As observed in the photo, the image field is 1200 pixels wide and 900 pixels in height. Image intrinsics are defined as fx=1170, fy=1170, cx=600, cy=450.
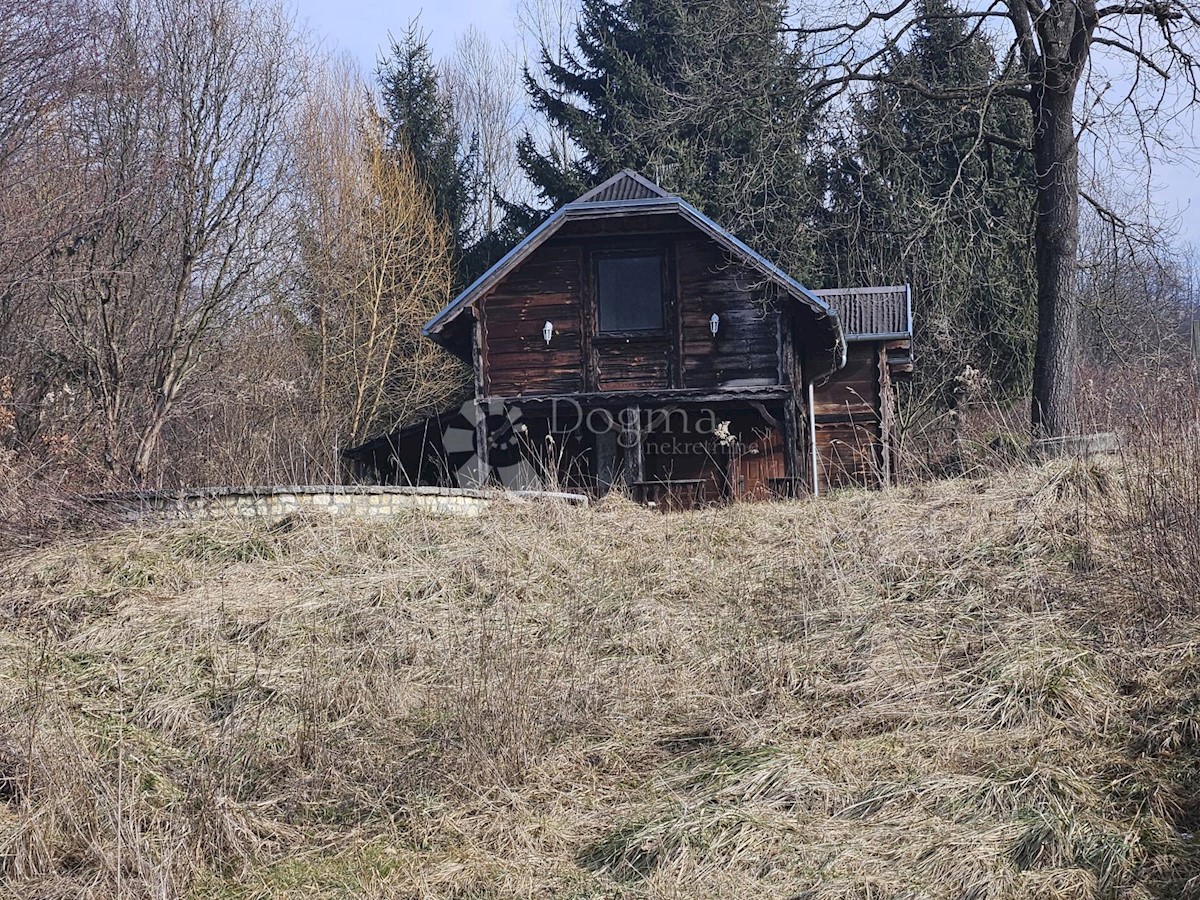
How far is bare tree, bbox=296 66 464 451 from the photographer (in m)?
26.0

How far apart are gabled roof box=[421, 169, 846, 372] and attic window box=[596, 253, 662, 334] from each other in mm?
886

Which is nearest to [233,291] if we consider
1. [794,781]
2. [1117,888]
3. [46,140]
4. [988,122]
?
[46,140]

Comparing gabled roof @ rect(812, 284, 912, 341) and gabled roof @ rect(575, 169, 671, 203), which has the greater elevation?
gabled roof @ rect(575, 169, 671, 203)

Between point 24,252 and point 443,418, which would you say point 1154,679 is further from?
point 443,418

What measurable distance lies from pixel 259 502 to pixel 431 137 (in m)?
22.3

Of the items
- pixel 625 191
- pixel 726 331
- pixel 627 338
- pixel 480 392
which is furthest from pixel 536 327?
pixel 726 331

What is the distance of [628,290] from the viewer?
1816 cm

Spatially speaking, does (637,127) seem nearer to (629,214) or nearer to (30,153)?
(629,214)

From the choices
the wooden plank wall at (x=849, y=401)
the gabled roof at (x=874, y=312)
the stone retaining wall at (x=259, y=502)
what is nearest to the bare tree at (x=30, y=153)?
the stone retaining wall at (x=259, y=502)

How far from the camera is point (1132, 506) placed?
7.59 meters

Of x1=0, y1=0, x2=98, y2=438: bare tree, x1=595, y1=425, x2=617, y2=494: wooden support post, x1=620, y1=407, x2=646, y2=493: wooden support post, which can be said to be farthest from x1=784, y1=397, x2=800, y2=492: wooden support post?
x1=0, y1=0, x2=98, y2=438: bare tree

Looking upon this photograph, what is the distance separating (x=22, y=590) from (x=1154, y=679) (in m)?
8.37

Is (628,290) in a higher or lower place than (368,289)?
lower

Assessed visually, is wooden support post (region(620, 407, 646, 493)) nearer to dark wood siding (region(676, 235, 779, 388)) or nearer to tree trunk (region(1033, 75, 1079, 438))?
dark wood siding (region(676, 235, 779, 388))
